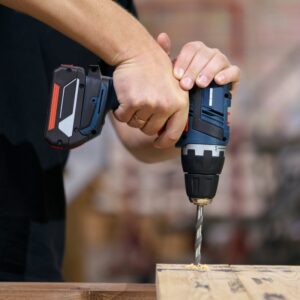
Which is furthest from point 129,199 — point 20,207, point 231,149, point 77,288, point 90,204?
point 77,288

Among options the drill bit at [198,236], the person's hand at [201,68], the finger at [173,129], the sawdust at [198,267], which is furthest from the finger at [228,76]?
the sawdust at [198,267]

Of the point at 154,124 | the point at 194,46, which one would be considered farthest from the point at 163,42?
the point at 154,124

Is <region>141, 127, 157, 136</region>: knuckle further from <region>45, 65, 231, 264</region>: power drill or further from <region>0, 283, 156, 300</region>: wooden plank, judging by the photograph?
<region>0, 283, 156, 300</region>: wooden plank

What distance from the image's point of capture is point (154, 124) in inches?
51.6

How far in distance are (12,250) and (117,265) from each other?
2.86 meters

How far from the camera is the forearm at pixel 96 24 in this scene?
1.21 meters

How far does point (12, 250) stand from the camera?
4.86 feet

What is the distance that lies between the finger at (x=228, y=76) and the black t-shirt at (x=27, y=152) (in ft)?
1.08

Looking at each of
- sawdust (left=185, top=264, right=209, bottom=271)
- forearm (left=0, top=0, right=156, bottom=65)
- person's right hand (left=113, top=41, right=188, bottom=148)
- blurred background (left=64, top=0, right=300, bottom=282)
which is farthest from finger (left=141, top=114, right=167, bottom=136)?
blurred background (left=64, top=0, right=300, bottom=282)

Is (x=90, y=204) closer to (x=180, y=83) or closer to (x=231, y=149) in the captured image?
(x=231, y=149)

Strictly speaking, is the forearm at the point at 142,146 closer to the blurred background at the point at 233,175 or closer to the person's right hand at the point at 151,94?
the person's right hand at the point at 151,94

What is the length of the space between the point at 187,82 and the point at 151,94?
9cm

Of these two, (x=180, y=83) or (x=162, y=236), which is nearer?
(x=180, y=83)

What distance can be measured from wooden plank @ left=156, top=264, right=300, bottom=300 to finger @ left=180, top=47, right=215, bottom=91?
1.06ft
